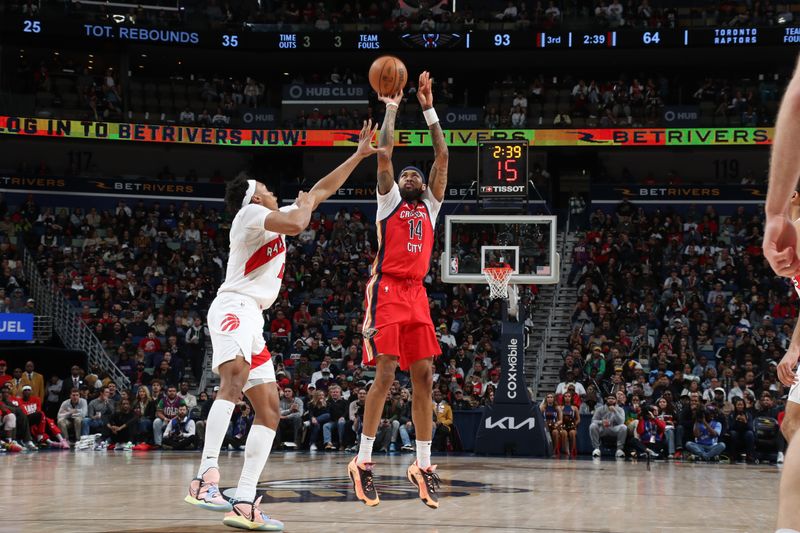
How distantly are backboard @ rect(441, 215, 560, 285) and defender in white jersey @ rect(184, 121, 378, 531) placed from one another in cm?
1035

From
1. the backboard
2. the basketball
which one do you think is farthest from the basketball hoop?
the basketball

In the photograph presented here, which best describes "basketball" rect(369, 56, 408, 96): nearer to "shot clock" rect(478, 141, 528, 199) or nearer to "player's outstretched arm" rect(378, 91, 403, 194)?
"player's outstretched arm" rect(378, 91, 403, 194)

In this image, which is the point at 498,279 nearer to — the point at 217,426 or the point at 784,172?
the point at 217,426

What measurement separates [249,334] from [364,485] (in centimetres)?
143

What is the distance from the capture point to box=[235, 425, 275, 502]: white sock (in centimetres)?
609

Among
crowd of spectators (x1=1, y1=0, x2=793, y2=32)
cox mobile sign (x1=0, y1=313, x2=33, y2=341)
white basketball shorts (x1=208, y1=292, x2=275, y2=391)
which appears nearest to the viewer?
white basketball shorts (x1=208, y1=292, x2=275, y2=391)

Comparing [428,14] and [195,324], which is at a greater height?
[428,14]

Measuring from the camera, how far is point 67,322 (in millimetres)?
23109

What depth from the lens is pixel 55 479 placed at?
9.91 m

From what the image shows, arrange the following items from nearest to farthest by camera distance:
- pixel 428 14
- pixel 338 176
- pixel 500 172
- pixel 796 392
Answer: pixel 796 392 → pixel 338 176 → pixel 500 172 → pixel 428 14

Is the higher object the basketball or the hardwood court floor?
the basketball

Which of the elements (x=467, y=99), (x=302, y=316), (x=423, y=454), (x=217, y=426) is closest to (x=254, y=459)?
(x=217, y=426)

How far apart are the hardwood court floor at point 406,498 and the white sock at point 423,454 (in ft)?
1.10

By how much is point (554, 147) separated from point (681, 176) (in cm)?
476
